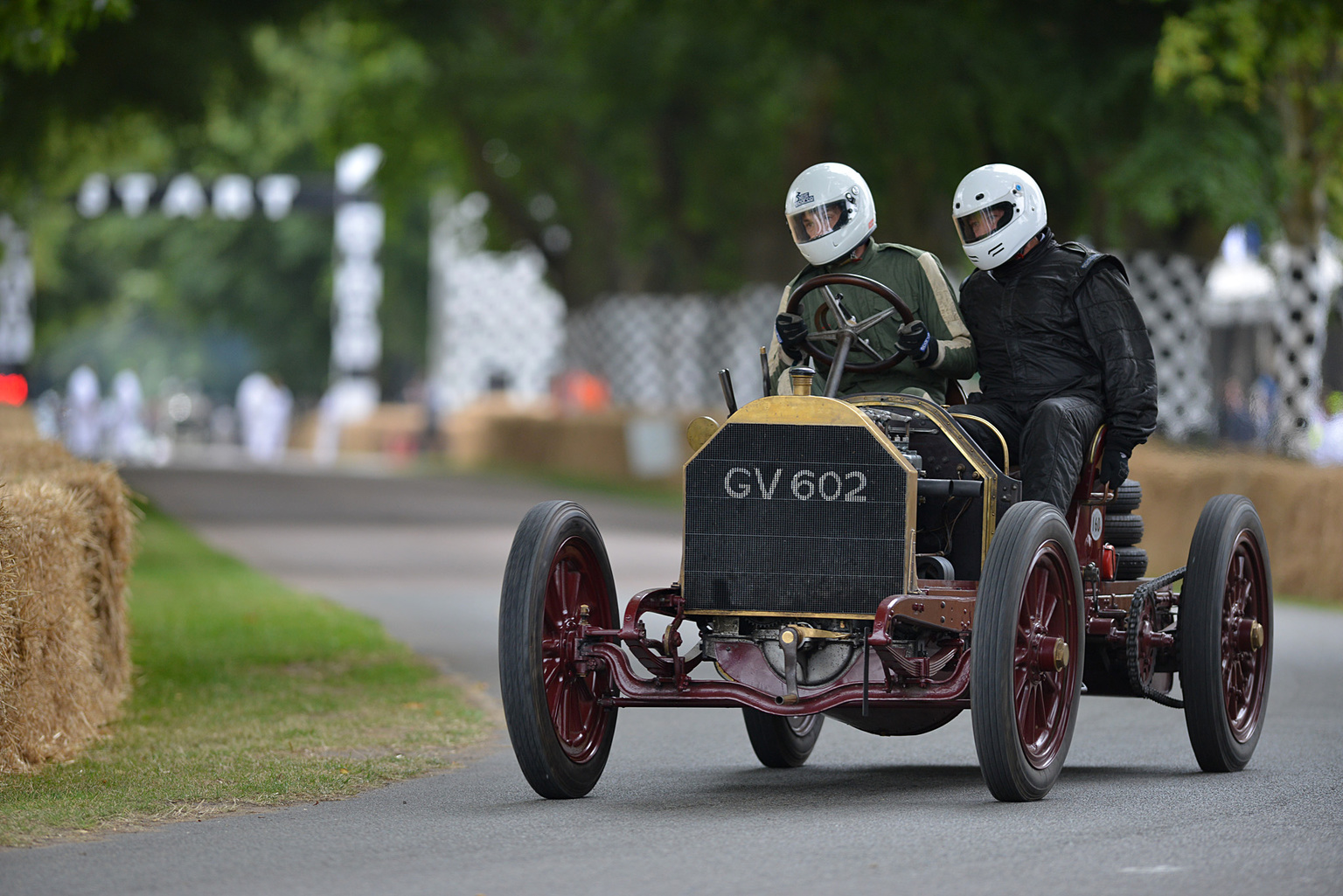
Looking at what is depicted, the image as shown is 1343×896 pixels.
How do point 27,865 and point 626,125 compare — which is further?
point 626,125

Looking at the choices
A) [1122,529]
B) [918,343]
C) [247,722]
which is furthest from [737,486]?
[247,722]

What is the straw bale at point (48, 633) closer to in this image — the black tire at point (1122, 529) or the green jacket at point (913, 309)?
the green jacket at point (913, 309)

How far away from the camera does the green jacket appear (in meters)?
8.16

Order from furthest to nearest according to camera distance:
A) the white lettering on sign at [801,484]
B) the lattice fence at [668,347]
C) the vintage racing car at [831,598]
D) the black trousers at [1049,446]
A: 1. the lattice fence at [668,347]
2. the black trousers at [1049,446]
3. the white lettering on sign at [801,484]
4. the vintage racing car at [831,598]

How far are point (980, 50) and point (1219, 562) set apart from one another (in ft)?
44.4

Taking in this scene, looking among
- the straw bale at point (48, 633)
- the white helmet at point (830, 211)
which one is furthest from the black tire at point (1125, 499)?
the straw bale at point (48, 633)

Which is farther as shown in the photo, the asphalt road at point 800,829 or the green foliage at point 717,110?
the green foliage at point 717,110

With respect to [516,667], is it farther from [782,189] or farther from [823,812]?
[782,189]

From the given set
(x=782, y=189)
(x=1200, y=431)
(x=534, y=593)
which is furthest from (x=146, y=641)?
(x=782, y=189)

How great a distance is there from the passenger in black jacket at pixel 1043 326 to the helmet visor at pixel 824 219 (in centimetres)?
45

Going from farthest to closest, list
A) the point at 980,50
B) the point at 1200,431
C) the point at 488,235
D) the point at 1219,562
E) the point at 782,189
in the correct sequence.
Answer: the point at 488,235
the point at 782,189
the point at 980,50
the point at 1200,431
the point at 1219,562

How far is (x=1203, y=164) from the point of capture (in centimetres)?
1866

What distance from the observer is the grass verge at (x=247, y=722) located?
25.1 ft

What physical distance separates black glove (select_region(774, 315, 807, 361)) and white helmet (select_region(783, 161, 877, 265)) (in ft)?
0.83
